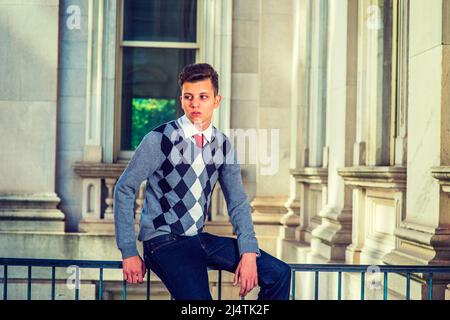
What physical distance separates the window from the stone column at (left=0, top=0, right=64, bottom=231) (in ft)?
3.47

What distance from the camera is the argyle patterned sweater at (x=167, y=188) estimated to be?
532cm

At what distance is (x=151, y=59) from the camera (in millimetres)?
13688

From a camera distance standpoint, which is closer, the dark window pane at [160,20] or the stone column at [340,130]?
the stone column at [340,130]

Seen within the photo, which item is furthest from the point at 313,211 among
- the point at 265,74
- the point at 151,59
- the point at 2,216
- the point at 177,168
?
the point at 177,168

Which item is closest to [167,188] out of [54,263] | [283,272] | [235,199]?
[235,199]

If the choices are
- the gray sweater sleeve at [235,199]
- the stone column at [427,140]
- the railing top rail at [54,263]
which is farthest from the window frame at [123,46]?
the gray sweater sleeve at [235,199]

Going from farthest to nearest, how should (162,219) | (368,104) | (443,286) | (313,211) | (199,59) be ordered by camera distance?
(199,59), (313,211), (368,104), (443,286), (162,219)

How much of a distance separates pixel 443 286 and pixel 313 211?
495 centimetres

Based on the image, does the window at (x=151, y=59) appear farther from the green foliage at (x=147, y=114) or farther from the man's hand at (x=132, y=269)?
the man's hand at (x=132, y=269)

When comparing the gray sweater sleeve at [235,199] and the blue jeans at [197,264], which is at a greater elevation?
the gray sweater sleeve at [235,199]

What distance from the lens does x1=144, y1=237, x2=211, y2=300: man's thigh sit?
527 cm

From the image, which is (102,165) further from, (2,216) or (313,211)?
(313,211)

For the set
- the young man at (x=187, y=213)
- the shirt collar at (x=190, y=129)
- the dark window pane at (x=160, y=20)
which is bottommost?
the young man at (x=187, y=213)

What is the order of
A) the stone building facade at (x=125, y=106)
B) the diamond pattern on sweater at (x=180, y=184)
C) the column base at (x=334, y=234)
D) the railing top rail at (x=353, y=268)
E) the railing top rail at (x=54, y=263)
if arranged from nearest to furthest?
1. the diamond pattern on sweater at (x=180, y=184)
2. the railing top rail at (x=54, y=263)
3. the railing top rail at (x=353, y=268)
4. the column base at (x=334, y=234)
5. the stone building facade at (x=125, y=106)
